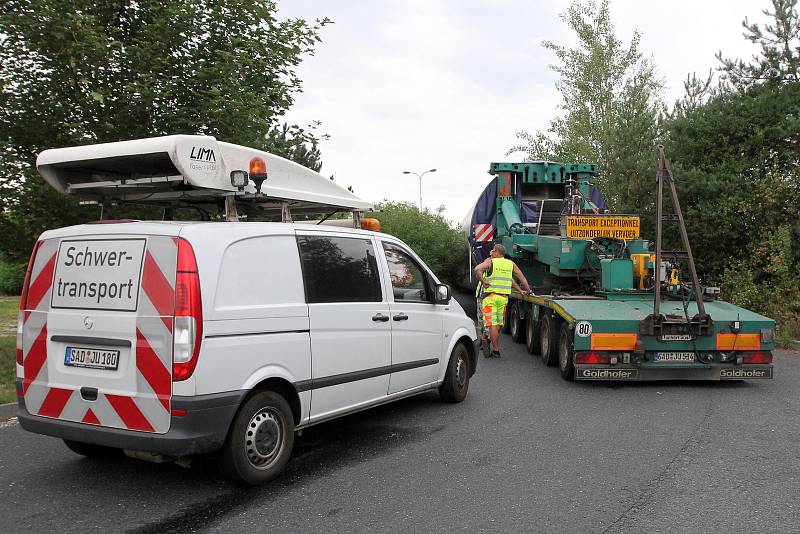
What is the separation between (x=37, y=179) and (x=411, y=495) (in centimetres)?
682

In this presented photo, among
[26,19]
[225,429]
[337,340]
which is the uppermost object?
[26,19]

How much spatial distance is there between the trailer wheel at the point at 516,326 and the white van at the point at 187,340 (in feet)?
23.2

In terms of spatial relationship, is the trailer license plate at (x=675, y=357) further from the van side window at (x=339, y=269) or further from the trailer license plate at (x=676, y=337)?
the van side window at (x=339, y=269)

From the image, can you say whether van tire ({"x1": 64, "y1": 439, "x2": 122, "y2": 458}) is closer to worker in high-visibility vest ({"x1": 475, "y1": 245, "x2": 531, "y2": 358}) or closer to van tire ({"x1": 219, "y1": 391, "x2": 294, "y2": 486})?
van tire ({"x1": 219, "y1": 391, "x2": 294, "y2": 486})

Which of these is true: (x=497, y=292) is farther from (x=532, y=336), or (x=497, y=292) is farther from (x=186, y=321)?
(x=186, y=321)

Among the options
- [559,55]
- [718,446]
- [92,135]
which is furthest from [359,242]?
[559,55]

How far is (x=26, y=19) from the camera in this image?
8297 mm

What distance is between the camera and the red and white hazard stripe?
1395cm

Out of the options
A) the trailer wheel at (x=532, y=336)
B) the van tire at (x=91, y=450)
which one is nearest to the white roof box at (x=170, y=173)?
the van tire at (x=91, y=450)

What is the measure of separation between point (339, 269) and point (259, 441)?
156cm

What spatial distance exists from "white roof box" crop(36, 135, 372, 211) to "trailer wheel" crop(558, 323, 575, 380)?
3.92 m

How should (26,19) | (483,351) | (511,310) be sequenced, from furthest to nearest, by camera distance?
(511,310), (483,351), (26,19)

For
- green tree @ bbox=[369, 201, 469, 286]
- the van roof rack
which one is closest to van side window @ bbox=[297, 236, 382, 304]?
the van roof rack

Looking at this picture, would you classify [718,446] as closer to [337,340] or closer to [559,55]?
[337,340]
